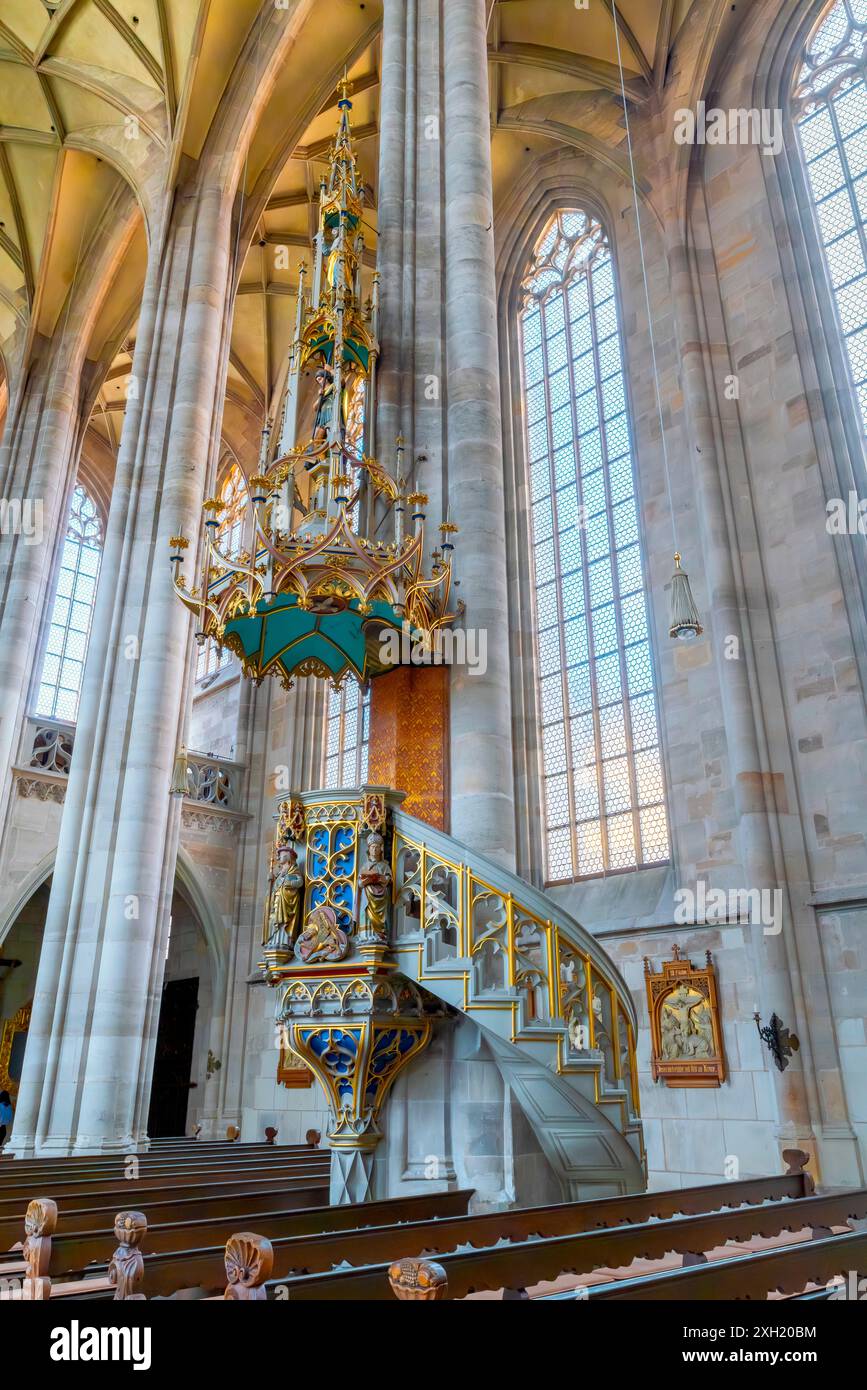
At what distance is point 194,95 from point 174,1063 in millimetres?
15363

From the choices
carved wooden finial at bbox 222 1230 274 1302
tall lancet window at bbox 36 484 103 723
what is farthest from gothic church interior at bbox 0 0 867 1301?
tall lancet window at bbox 36 484 103 723

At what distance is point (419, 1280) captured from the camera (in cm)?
215

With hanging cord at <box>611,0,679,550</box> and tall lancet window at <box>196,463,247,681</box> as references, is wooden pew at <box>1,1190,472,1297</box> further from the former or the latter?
tall lancet window at <box>196,463,247,681</box>

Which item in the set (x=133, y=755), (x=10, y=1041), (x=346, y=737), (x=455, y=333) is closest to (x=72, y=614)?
(x=346, y=737)

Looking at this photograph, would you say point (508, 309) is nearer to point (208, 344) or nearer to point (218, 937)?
point (208, 344)

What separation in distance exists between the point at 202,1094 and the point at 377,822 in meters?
11.2

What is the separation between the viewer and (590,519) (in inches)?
526

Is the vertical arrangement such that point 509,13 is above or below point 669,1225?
above

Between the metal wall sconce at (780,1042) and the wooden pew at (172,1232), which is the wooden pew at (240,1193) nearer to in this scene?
the wooden pew at (172,1232)

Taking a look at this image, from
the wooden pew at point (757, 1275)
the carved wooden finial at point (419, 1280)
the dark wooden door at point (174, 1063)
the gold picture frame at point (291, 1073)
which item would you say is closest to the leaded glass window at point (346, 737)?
the gold picture frame at point (291, 1073)

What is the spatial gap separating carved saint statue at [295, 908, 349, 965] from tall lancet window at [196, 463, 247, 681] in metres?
13.2

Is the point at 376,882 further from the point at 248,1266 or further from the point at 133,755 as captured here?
the point at 133,755

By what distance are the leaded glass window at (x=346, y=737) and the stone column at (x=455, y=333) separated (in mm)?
7978
